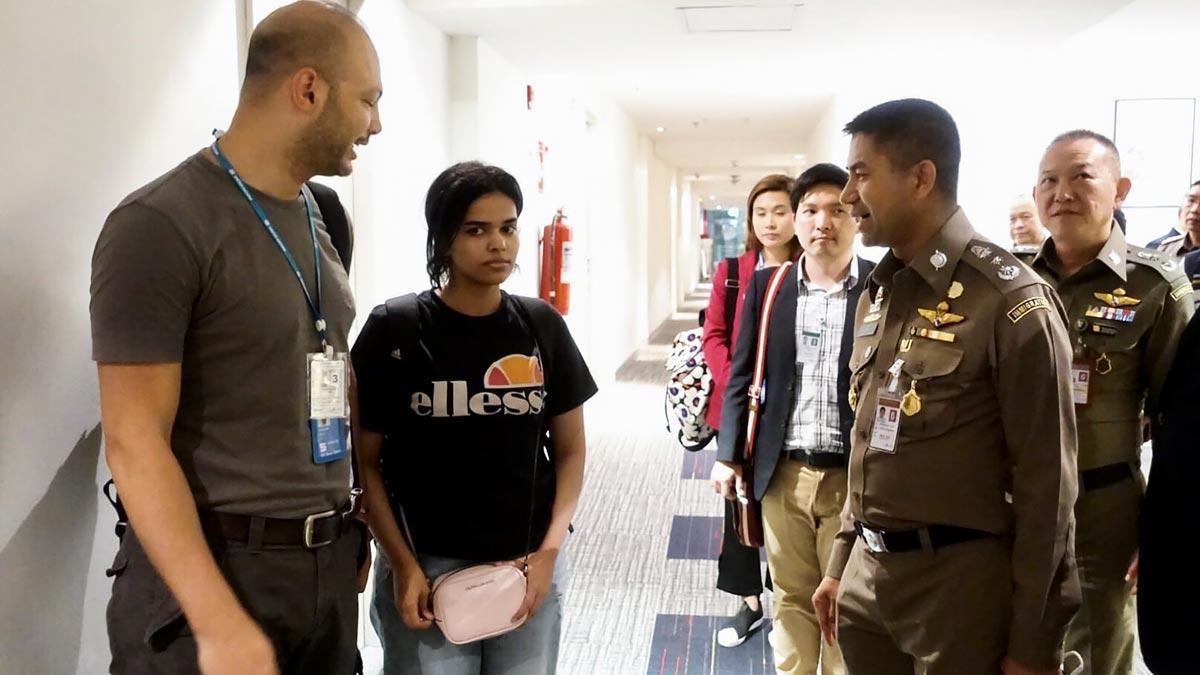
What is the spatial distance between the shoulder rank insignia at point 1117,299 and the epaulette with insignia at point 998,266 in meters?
0.57

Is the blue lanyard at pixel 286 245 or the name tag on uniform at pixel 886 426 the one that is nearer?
the blue lanyard at pixel 286 245

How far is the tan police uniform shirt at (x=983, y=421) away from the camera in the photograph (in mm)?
1312

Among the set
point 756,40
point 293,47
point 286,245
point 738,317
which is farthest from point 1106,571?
point 756,40

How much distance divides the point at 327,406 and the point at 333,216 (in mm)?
398

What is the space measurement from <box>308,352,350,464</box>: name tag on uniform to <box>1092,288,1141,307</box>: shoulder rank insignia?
1.64m

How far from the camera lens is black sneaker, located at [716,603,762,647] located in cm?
291

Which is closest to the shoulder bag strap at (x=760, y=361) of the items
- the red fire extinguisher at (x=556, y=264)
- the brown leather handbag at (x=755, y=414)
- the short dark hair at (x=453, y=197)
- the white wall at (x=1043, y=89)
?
the brown leather handbag at (x=755, y=414)

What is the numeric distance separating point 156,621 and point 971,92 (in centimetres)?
587

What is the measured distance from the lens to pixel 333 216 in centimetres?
146

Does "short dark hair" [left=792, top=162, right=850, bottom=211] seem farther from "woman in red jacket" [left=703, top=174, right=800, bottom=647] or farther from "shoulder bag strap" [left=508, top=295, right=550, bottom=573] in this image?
"shoulder bag strap" [left=508, top=295, right=550, bottom=573]

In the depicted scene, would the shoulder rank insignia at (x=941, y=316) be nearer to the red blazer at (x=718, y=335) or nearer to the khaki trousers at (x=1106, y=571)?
the khaki trousers at (x=1106, y=571)

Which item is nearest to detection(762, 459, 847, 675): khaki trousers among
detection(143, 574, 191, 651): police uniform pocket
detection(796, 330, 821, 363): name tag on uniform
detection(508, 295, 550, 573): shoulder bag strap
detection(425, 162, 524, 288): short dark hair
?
detection(796, 330, 821, 363): name tag on uniform

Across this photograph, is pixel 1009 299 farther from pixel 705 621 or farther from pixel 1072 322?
pixel 705 621

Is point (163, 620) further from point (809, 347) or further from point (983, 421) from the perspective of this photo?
point (809, 347)
